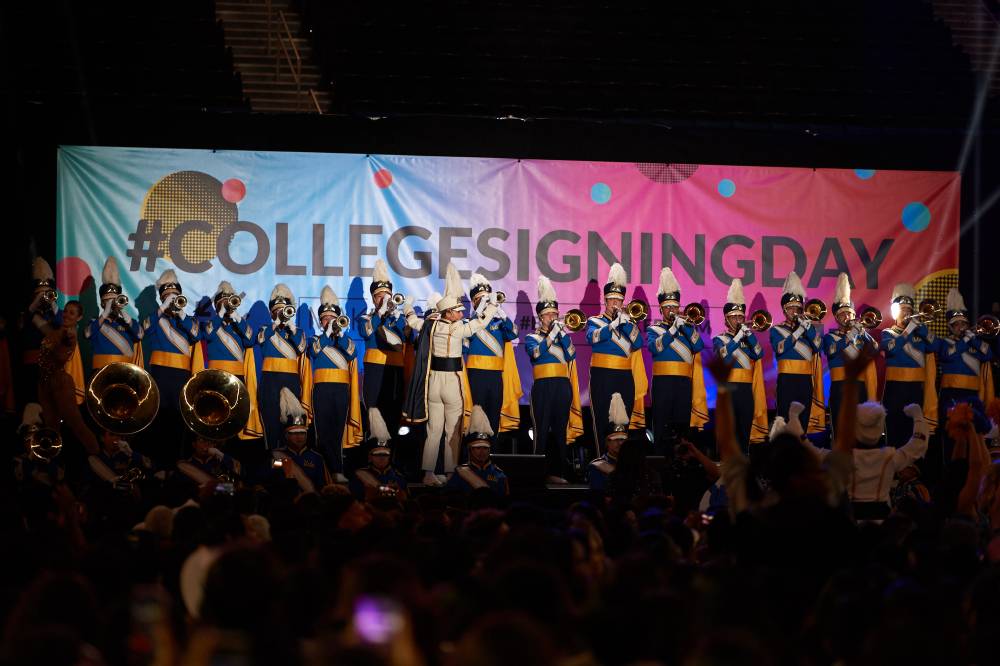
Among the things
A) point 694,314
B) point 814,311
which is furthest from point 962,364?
point 694,314

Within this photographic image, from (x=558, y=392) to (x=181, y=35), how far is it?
626cm

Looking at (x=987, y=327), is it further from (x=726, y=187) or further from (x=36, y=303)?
(x=36, y=303)

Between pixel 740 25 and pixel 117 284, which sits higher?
pixel 740 25

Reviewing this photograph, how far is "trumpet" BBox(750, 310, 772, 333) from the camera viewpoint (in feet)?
41.5

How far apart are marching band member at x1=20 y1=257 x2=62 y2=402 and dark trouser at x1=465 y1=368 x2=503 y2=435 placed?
13.2 feet

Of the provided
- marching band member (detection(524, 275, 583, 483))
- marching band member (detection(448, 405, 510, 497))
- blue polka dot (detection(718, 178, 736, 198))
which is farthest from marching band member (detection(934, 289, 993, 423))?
marching band member (detection(448, 405, 510, 497))

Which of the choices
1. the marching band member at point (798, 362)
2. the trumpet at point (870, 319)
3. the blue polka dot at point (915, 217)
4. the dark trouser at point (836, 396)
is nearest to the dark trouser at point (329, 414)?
the marching band member at point (798, 362)

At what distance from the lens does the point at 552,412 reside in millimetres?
11977

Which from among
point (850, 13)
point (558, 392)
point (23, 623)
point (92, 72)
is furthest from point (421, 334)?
Answer: point (23, 623)

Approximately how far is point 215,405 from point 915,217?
24.7 ft

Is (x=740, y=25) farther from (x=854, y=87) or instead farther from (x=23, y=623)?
(x=23, y=623)

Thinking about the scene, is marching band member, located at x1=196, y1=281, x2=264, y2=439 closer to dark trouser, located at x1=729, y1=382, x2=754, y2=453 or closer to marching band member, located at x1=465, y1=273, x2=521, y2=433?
marching band member, located at x1=465, y1=273, x2=521, y2=433

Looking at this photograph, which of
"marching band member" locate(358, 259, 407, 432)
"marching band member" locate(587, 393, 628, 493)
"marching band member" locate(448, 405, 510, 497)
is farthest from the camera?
"marching band member" locate(358, 259, 407, 432)

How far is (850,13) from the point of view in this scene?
15125 millimetres
